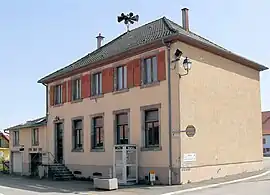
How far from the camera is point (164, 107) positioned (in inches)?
869

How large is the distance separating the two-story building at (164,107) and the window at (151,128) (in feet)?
0.18

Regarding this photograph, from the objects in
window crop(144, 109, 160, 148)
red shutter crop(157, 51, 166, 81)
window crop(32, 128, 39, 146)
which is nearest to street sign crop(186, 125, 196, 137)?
window crop(144, 109, 160, 148)

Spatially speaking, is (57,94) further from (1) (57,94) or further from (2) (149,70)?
(2) (149,70)

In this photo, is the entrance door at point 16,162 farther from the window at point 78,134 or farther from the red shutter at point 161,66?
the red shutter at point 161,66

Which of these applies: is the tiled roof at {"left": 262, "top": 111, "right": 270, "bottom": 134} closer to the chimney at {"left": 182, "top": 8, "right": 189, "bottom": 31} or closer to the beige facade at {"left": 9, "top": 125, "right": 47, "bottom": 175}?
the beige facade at {"left": 9, "top": 125, "right": 47, "bottom": 175}

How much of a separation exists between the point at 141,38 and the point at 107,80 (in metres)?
3.33

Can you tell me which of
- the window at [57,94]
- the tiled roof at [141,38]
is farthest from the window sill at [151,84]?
the window at [57,94]

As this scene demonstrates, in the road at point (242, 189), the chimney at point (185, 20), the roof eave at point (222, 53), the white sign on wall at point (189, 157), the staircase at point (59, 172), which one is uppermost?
the chimney at point (185, 20)

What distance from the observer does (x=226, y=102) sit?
25000 millimetres

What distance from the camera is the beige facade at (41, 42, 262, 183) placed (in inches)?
858

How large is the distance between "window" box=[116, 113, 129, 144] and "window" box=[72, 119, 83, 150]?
4432 mm

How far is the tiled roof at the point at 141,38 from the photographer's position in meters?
23.4

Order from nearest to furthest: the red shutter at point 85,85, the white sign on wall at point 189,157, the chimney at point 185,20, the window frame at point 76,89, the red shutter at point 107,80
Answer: the white sign on wall at point 189,157
the red shutter at point 107,80
the chimney at point 185,20
the red shutter at point 85,85
the window frame at point 76,89

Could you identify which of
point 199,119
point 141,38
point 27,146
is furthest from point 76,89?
point 199,119
